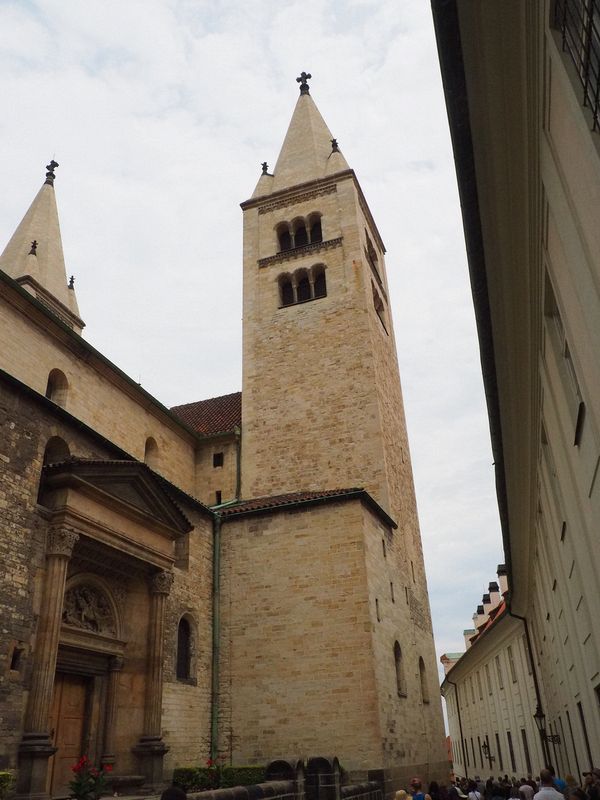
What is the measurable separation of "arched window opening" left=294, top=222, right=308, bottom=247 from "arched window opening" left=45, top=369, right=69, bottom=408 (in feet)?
49.2

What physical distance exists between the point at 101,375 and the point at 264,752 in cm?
1243

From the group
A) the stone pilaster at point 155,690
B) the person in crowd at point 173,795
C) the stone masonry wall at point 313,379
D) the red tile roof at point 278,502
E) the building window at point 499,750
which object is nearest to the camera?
the person in crowd at point 173,795

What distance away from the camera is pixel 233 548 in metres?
20.8

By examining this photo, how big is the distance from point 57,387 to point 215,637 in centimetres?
899

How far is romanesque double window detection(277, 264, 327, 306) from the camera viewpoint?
2944 centimetres

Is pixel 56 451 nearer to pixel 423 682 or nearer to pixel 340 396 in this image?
pixel 340 396

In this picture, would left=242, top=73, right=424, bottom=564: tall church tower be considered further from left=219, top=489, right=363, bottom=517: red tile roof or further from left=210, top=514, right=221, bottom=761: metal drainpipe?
left=210, top=514, right=221, bottom=761: metal drainpipe

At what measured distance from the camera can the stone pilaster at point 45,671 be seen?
11.6 metres

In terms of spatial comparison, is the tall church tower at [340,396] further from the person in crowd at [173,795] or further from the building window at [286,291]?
the person in crowd at [173,795]

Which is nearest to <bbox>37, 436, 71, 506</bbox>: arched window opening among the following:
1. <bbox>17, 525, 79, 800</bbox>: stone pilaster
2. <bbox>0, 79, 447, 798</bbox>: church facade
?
<bbox>0, 79, 447, 798</bbox>: church facade

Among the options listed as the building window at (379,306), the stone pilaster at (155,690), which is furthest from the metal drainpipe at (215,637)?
the building window at (379,306)

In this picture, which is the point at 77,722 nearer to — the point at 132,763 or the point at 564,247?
the point at 132,763

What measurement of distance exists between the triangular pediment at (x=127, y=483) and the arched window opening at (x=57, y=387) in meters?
4.59

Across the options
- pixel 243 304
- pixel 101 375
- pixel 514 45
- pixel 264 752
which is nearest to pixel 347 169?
pixel 243 304
